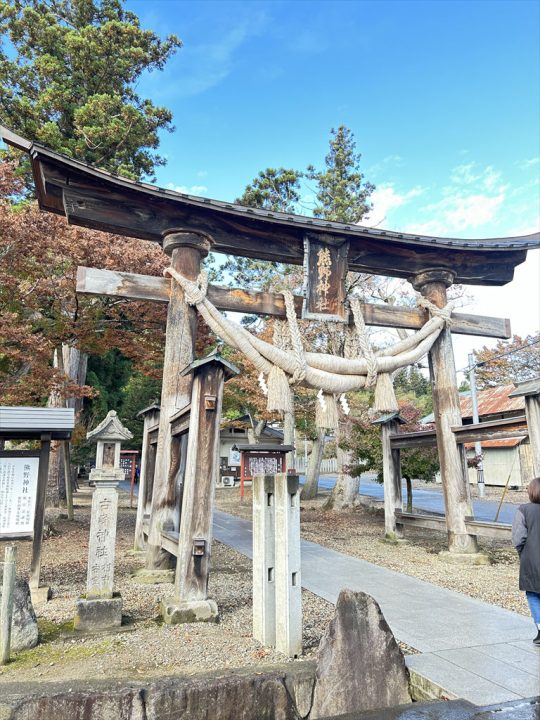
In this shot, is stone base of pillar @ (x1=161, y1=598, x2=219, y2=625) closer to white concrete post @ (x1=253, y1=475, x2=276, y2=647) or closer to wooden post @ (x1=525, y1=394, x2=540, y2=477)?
white concrete post @ (x1=253, y1=475, x2=276, y2=647)

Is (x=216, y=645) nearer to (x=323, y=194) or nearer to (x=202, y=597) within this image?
(x=202, y=597)

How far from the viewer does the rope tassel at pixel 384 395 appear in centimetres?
673

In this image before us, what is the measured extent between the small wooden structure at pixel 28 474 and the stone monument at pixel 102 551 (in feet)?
3.16

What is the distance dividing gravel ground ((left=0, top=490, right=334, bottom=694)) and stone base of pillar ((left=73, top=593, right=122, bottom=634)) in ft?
0.43

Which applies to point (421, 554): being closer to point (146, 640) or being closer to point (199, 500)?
point (199, 500)

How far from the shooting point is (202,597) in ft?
15.5

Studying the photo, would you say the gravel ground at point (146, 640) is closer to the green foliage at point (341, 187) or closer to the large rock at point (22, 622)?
the large rock at point (22, 622)

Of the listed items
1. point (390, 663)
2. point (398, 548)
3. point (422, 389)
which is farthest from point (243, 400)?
point (422, 389)

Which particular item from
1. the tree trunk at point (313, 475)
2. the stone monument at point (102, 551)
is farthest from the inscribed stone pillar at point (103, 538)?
the tree trunk at point (313, 475)

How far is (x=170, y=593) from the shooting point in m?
5.65

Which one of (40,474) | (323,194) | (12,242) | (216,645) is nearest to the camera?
(216,645)

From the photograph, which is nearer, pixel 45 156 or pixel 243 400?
pixel 45 156

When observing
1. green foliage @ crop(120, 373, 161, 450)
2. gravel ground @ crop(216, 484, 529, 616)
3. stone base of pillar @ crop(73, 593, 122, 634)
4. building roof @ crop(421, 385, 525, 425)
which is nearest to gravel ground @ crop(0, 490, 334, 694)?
stone base of pillar @ crop(73, 593, 122, 634)

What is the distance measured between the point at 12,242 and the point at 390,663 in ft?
27.7
